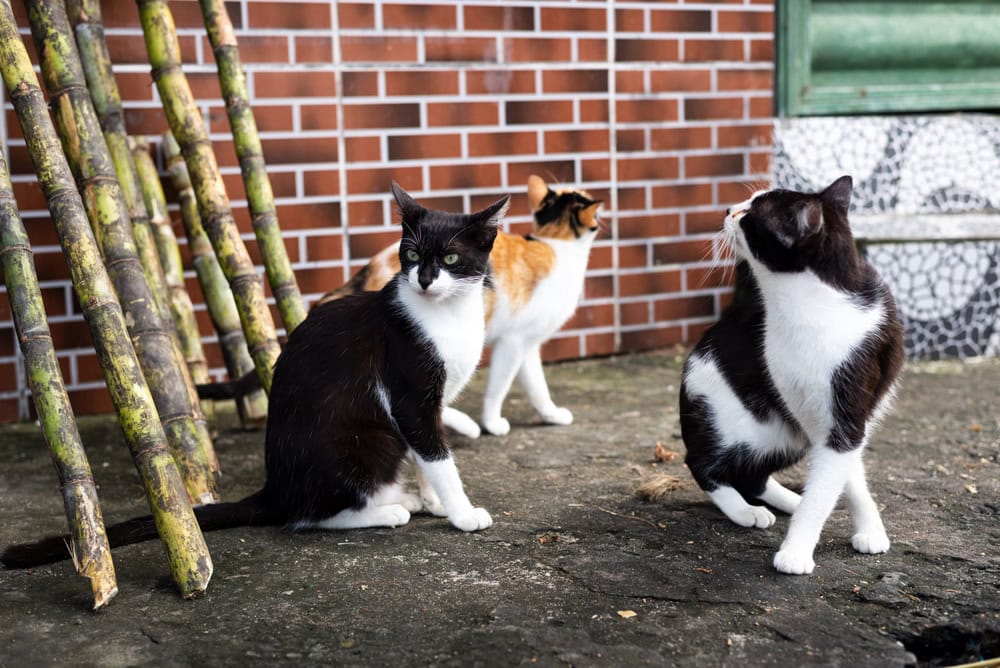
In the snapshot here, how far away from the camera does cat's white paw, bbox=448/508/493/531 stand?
2635 millimetres

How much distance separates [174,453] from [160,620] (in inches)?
28.5

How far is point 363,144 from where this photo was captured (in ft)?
13.3

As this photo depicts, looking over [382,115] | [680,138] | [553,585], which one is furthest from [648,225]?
[553,585]

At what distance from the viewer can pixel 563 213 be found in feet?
11.5

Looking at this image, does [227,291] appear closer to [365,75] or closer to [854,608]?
[365,75]

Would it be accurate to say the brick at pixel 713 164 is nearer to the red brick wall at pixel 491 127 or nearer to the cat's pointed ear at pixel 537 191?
the red brick wall at pixel 491 127

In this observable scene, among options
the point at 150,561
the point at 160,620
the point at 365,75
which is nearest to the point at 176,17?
the point at 365,75

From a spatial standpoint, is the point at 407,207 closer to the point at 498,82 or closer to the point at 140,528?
the point at 140,528

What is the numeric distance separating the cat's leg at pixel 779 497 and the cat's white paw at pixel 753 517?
86 millimetres

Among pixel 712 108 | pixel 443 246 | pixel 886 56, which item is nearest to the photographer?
pixel 443 246

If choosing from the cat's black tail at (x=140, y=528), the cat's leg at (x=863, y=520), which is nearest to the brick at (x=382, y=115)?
the cat's black tail at (x=140, y=528)

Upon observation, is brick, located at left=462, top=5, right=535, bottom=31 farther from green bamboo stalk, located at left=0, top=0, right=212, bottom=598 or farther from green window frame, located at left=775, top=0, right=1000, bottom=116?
green bamboo stalk, located at left=0, top=0, right=212, bottom=598

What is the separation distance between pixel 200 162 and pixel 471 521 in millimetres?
1402

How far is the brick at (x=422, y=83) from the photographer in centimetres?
407
